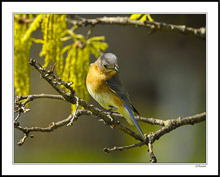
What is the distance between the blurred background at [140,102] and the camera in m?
3.34

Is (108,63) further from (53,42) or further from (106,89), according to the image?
(53,42)

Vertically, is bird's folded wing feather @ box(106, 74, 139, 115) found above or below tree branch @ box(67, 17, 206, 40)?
below

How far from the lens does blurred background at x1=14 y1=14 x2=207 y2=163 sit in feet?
11.0

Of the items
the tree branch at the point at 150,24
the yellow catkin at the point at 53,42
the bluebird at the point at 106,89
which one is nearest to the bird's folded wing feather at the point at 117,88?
the bluebird at the point at 106,89

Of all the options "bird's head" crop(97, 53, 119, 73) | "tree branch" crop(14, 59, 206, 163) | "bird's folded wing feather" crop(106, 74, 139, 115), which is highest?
"bird's head" crop(97, 53, 119, 73)

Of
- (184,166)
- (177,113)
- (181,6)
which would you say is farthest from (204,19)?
(177,113)

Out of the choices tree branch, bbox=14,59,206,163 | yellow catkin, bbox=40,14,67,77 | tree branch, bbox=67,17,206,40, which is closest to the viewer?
tree branch, bbox=14,59,206,163

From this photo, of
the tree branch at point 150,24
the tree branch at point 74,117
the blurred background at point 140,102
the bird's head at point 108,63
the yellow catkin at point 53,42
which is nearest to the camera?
the tree branch at point 74,117

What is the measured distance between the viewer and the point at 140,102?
387 centimetres

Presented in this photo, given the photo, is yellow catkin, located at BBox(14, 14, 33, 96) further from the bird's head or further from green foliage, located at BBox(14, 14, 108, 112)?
the bird's head

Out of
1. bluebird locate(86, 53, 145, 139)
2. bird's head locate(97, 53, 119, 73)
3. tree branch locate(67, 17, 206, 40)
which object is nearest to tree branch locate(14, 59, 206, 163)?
bluebird locate(86, 53, 145, 139)

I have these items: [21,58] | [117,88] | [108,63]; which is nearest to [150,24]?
[108,63]

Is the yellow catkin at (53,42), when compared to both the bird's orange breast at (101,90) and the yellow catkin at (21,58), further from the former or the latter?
the bird's orange breast at (101,90)

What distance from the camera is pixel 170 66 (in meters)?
4.11
